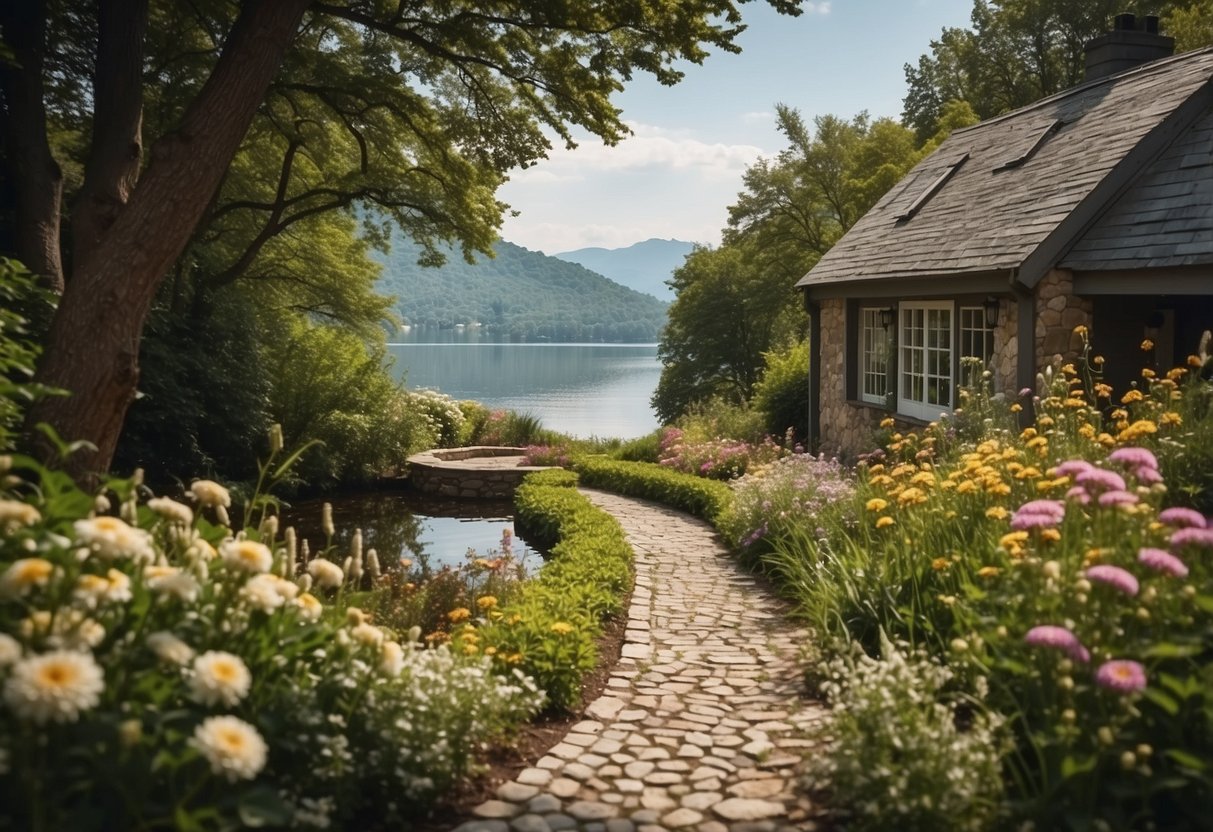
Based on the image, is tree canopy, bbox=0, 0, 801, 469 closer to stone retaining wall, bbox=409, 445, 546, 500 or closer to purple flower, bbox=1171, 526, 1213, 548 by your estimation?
stone retaining wall, bbox=409, 445, 546, 500

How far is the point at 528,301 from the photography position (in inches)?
6220

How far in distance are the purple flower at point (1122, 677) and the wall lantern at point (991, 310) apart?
309 inches

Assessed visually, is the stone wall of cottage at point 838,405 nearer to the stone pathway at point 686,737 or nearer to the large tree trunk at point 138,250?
the stone pathway at point 686,737

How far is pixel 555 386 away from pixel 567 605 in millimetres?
59387

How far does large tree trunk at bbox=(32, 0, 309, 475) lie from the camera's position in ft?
21.1

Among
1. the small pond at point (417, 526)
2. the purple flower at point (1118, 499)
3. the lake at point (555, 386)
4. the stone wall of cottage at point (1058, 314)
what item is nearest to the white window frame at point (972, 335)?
the stone wall of cottage at point (1058, 314)

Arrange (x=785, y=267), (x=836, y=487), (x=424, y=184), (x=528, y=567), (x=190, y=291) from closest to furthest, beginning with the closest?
(x=836, y=487), (x=528, y=567), (x=190, y=291), (x=424, y=184), (x=785, y=267)

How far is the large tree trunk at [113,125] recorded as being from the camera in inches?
291

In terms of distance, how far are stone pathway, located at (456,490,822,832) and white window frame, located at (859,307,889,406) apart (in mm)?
6304

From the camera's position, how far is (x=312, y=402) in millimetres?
16906

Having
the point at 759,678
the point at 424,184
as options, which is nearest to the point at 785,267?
the point at 424,184

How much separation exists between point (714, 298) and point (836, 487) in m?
24.4

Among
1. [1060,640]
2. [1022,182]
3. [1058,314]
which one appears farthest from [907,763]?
[1022,182]

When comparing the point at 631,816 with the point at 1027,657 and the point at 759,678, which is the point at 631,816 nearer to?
the point at 1027,657
